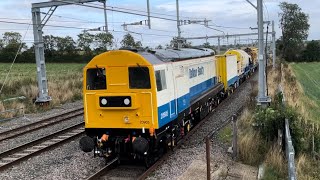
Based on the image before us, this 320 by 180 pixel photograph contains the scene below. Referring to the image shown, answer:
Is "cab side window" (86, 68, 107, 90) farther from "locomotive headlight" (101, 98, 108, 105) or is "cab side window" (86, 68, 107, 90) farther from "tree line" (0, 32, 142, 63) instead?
"tree line" (0, 32, 142, 63)

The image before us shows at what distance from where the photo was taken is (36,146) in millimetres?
14008

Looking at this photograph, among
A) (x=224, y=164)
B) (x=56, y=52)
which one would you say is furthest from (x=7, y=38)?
(x=224, y=164)

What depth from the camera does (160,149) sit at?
468 inches

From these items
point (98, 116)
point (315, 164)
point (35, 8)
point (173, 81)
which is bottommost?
point (315, 164)

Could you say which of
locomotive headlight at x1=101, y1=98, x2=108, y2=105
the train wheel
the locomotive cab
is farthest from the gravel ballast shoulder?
locomotive headlight at x1=101, y1=98, x2=108, y2=105

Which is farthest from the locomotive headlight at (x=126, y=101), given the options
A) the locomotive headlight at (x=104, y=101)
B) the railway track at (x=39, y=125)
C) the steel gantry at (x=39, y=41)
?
the steel gantry at (x=39, y=41)

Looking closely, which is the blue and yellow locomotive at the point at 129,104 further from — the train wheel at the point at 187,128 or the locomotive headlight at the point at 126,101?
the train wheel at the point at 187,128

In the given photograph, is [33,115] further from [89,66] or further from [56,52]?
[56,52]

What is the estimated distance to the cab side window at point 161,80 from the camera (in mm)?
10609

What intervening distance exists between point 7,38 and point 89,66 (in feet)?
302

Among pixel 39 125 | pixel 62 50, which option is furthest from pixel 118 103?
pixel 62 50

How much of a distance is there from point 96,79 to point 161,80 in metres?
1.79

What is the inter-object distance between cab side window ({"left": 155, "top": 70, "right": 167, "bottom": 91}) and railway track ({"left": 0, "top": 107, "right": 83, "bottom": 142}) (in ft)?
24.8

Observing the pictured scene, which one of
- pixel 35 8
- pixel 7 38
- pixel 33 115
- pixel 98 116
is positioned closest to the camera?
pixel 98 116
